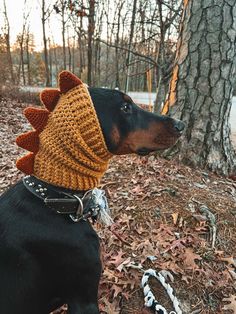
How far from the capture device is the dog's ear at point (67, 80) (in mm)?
1824

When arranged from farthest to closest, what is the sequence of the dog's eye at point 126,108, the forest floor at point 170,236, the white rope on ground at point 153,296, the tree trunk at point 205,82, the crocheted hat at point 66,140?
the tree trunk at point 205,82
the forest floor at point 170,236
the white rope on ground at point 153,296
the dog's eye at point 126,108
the crocheted hat at point 66,140

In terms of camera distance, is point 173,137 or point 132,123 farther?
point 173,137

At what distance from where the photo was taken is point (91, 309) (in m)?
1.95

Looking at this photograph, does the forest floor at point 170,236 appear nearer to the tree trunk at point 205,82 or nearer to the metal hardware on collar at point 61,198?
the tree trunk at point 205,82

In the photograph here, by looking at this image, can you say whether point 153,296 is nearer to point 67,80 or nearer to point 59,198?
point 59,198

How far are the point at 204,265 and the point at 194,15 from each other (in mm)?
2819

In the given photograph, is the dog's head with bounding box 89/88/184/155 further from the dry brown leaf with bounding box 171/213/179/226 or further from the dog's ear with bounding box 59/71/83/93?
the dry brown leaf with bounding box 171/213/179/226

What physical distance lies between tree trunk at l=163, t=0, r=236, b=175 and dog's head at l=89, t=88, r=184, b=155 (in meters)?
1.62

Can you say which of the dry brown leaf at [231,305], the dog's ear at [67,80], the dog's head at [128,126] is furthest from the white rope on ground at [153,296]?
the dog's ear at [67,80]

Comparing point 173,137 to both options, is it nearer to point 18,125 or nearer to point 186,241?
point 186,241

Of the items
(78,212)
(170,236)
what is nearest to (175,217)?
(170,236)

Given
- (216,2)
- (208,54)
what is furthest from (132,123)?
(216,2)

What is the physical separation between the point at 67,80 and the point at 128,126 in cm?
52

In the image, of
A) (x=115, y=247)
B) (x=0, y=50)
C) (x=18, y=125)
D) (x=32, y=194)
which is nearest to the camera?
(x=32, y=194)
